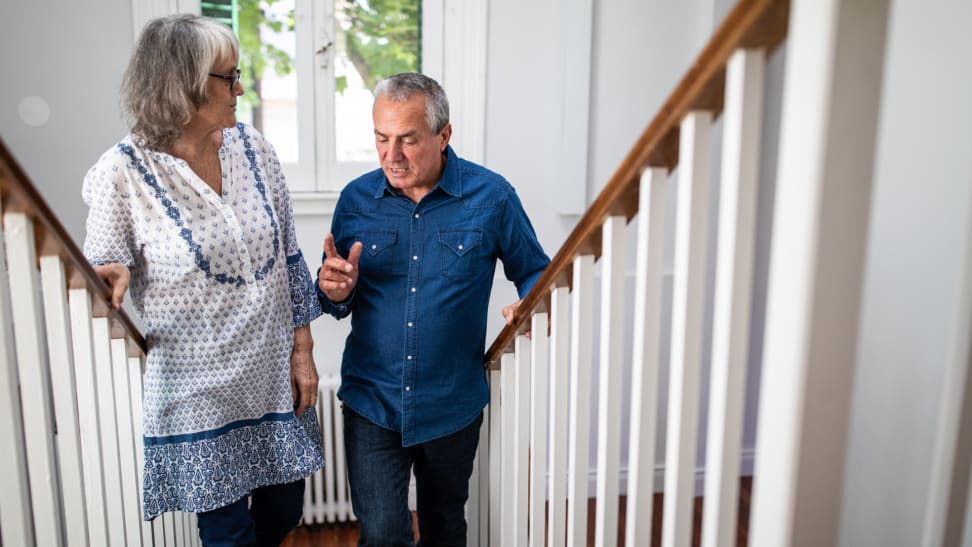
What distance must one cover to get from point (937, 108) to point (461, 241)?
4.34 feet

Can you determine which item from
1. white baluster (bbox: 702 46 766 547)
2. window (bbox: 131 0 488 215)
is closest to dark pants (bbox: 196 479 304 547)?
white baluster (bbox: 702 46 766 547)

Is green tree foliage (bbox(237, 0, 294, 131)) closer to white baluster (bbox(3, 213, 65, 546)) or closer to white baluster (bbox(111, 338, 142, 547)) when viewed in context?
white baluster (bbox(111, 338, 142, 547))

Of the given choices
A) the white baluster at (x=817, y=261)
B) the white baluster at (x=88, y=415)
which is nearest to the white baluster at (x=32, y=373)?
the white baluster at (x=88, y=415)

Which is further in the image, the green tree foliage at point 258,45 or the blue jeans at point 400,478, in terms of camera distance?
the green tree foliage at point 258,45

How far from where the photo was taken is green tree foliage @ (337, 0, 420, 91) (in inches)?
119

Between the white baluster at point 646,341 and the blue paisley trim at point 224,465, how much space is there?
939mm

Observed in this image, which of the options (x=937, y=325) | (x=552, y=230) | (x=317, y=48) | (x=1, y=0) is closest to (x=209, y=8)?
(x=317, y=48)

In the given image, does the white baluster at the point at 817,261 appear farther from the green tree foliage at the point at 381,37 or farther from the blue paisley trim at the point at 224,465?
the green tree foliage at the point at 381,37

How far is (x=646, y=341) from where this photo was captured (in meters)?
1.13

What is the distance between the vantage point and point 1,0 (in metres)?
2.65

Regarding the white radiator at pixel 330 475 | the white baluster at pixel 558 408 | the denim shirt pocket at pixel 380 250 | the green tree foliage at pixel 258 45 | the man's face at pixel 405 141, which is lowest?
the white radiator at pixel 330 475

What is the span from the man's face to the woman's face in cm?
34

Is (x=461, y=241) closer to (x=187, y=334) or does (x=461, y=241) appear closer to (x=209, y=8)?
(x=187, y=334)

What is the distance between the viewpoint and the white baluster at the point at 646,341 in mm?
1099
